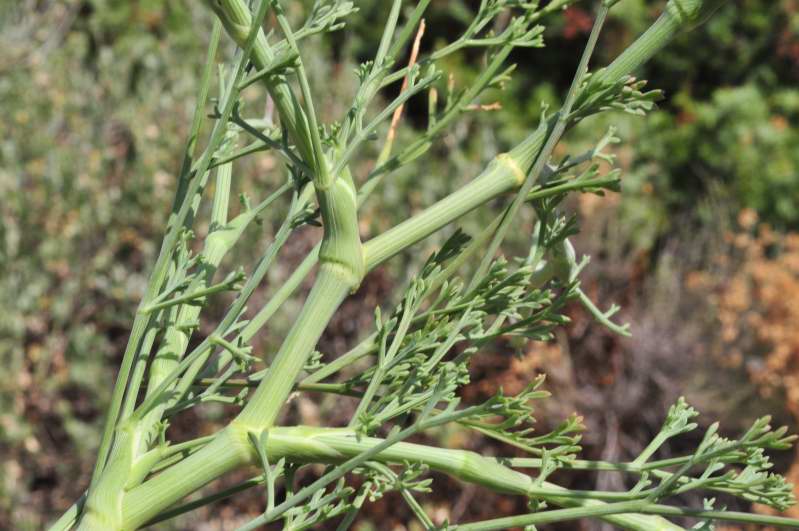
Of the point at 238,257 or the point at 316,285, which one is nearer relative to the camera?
the point at 316,285

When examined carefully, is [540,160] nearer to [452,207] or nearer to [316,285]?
[452,207]

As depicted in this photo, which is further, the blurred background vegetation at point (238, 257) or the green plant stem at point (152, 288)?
the blurred background vegetation at point (238, 257)

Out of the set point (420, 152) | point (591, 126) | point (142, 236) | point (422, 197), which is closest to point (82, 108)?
point (142, 236)

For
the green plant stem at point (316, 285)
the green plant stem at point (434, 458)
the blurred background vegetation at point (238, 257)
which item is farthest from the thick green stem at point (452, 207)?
the blurred background vegetation at point (238, 257)

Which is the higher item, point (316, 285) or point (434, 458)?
point (316, 285)

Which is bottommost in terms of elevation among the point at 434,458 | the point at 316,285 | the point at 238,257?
the point at 238,257

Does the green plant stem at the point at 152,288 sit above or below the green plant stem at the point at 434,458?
above

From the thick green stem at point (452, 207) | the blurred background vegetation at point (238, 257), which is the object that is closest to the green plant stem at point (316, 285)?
the thick green stem at point (452, 207)

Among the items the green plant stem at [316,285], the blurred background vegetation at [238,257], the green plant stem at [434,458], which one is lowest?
the blurred background vegetation at [238,257]

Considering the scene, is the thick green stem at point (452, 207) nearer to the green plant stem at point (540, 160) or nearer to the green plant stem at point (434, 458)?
the green plant stem at point (540, 160)

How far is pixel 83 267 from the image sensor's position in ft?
10.2

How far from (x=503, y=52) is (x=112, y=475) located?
0.42 m

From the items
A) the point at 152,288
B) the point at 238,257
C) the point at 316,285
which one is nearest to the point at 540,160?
the point at 316,285

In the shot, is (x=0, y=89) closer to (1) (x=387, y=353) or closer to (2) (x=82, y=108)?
(2) (x=82, y=108)
